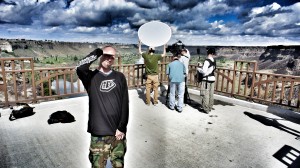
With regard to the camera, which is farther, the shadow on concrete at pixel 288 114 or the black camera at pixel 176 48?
the black camera at pixel 176 48

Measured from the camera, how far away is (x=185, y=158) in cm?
380

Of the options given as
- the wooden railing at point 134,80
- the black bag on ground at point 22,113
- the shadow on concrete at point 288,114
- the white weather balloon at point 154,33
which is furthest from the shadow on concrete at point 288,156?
the black bag on ground at point 22,113

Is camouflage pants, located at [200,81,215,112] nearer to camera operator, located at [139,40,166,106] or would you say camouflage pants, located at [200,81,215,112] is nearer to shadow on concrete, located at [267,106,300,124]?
camera operator, located at [139,40,166,106]

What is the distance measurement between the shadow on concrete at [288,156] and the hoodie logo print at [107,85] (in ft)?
10.8

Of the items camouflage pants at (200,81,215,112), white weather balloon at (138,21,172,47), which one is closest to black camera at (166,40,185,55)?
white weather balloon at (138,21,172,47)

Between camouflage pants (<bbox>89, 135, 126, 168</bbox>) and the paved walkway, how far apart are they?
1.20 m

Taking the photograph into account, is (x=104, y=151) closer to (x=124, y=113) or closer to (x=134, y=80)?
(x=124, y=113)

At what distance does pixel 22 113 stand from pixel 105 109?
4.22 metres

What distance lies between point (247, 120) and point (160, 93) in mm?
3658

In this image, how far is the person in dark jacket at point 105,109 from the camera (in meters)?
2.36

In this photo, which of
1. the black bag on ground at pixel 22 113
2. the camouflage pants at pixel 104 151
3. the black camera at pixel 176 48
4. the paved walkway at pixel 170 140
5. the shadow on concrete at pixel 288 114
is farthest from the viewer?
the black camera at pixel 176 48

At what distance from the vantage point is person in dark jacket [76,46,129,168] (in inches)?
93.0

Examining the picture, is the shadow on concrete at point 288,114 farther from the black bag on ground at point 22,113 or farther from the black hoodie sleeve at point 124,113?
the black bag on ground at point 22,113

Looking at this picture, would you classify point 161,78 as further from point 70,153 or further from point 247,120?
point 70,153
